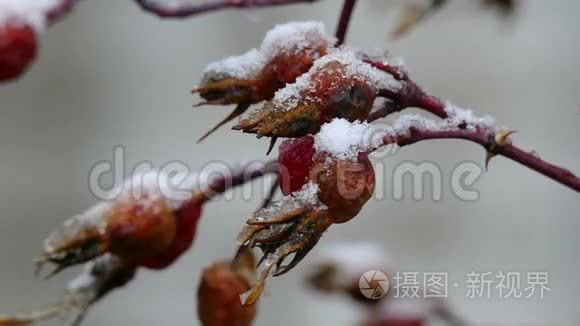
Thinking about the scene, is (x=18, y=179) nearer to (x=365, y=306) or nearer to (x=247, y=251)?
(x=365, y=306)

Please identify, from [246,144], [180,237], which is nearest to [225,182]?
[180,237]

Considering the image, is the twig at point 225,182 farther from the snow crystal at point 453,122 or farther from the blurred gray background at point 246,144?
the blurred gray background at point 246,144

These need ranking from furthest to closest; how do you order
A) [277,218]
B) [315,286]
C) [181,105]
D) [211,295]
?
[181,105]
[315,286]
[211,295]
[277,218]

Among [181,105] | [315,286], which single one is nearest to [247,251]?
[315,286]

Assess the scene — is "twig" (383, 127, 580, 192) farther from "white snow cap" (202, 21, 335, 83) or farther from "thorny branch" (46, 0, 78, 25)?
"thorny branch" (46, 0, 78, 25)

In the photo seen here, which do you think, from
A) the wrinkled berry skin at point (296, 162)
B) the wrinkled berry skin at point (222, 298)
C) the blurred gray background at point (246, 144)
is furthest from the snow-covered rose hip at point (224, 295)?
the blurred gray background at point (246, 144)

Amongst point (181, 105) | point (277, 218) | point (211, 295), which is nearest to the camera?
point (277, 218)

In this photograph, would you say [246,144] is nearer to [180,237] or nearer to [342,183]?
[180,237]
